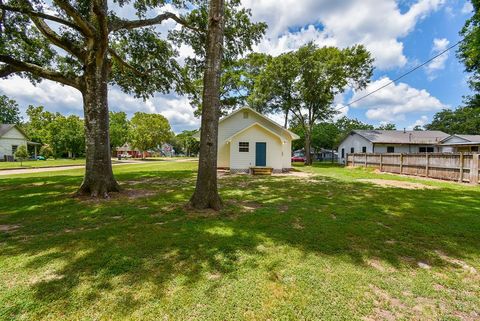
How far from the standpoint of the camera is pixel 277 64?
2438 centimetres

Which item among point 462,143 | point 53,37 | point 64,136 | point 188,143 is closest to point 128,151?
point 188,143

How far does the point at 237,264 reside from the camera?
10.2ft

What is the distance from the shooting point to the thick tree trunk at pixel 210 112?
5.82 metres

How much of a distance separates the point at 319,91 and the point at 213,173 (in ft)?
73.6

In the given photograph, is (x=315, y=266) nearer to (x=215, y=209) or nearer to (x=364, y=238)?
(x=364, y=238)

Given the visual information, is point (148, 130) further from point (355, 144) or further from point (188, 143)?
point (355, 144)

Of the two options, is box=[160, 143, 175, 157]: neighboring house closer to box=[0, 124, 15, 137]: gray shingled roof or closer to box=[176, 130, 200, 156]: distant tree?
box=[176, 130, 200, 156]: distant tree

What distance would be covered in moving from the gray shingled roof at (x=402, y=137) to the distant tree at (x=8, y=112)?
70.4 m

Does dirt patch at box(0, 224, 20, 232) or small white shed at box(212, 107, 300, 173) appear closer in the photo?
dirt patch at box(0, 224, 20, 232)

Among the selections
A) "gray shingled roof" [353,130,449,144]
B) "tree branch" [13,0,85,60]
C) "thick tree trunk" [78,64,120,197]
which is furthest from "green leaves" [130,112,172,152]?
"thick tree trunk" [78,64,120,197]

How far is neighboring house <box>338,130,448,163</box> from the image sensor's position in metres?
26.6

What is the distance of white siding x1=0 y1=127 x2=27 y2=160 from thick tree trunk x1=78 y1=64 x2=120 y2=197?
3882cm

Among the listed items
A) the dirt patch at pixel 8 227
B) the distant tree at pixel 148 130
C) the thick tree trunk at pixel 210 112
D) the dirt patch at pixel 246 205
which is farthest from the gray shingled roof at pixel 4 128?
the dirt patch at pixel 246 205

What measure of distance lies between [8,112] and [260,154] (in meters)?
65.7
